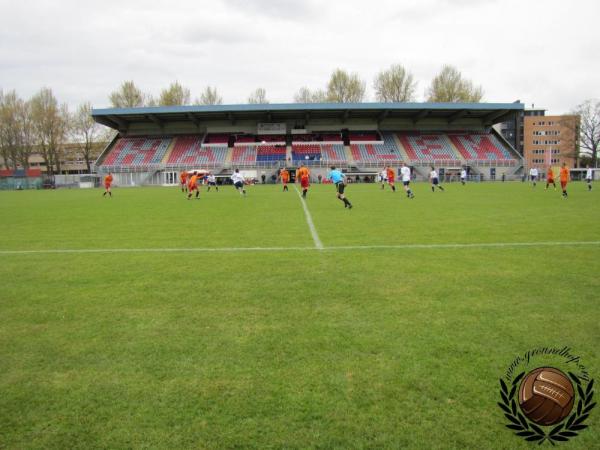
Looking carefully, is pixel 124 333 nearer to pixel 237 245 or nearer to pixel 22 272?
pixel 22 272

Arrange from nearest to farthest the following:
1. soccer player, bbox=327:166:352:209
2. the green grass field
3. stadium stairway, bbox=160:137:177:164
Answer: the green grass field → soccer player, bbox=327:166:352:209 → stadium stairway, bbox=160:137:177:164

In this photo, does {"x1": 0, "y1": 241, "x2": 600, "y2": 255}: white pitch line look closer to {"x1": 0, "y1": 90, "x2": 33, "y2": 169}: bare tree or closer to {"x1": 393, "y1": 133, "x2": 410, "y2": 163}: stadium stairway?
{"x1": 393, "y1": 133, "x2": 410, "y2": 163}: stadium stairway

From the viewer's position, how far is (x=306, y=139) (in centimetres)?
5962

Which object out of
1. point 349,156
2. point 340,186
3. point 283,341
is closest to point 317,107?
point 349,156

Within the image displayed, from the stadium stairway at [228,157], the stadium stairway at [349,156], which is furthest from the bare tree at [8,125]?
the stadium stairway at [349,156]

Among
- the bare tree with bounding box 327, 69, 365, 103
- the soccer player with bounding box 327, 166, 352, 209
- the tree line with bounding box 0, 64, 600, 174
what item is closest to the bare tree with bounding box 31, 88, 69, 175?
the tree line with bounding box 0, 64, 600, 174

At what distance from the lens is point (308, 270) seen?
6.14 meters

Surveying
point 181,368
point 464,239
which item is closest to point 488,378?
point 181,368

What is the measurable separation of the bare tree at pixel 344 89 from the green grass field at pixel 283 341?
6621cm

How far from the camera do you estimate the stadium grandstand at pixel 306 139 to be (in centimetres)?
5341

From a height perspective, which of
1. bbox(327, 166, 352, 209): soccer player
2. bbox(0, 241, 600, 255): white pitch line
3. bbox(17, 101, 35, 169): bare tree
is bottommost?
bbox(0, 241, 600, 255): white pitch line

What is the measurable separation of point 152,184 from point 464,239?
50.6 meters

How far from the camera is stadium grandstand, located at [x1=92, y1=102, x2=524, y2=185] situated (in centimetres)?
5341

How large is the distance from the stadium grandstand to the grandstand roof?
127 mm
